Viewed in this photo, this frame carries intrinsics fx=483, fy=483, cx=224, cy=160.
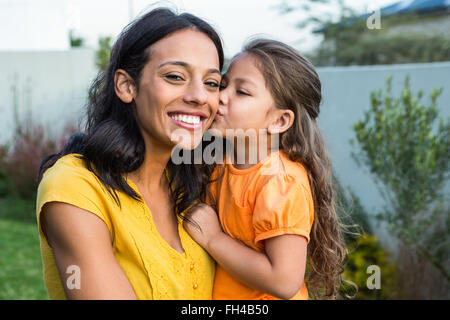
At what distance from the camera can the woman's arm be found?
1760mm

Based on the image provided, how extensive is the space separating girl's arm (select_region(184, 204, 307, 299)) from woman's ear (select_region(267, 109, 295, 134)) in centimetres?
63

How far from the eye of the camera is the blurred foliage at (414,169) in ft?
13.7

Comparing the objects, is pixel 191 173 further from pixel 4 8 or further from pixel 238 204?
pixel 4 8

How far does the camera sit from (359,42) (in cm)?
1242

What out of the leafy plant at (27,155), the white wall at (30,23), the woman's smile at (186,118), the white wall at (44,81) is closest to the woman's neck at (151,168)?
the woman's smile at (186,118)

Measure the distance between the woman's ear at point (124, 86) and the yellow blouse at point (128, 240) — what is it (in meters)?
0.34

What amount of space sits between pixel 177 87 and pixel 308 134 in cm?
83

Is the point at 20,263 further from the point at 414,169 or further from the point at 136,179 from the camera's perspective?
the point at 414,169

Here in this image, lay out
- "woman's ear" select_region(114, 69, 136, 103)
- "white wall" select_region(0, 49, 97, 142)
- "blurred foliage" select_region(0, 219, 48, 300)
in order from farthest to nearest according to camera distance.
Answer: "white wall" select_region(0, 49, 97, 142) < "blurred foliage" select_region(0, 219, 48, 300) < "woman's ear" select_region(114, 69, 136, 103)

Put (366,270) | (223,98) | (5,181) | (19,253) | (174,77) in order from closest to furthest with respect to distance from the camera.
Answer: (174,77) → (223,98) → (366,270) → (19,253) → (5,181)

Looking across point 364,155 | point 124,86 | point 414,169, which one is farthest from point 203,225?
point 364,155

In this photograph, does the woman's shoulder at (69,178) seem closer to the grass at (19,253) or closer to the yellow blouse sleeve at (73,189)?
the yellow blouse sleeve at (73,189)

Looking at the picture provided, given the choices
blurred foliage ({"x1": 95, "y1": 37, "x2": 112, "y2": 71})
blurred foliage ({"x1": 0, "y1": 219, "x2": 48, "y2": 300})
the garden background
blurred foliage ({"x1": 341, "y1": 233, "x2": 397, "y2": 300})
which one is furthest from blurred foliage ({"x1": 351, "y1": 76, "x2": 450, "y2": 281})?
blurred foliage ({"x1": 95, "y1": 37, "x2": 112, "y2": 71})

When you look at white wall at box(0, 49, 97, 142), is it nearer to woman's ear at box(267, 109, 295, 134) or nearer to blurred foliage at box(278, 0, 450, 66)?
blurred foliage at box(278, 0, 450, 66)
